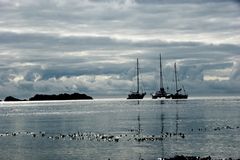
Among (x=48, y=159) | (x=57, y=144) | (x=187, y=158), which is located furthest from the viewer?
(x=57, y=144)

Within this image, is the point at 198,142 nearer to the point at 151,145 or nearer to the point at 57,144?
the point at 151,145

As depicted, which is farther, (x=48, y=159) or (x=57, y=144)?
(x=57, y=144)

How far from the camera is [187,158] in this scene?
5950 cm

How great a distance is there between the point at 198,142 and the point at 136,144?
1079cm

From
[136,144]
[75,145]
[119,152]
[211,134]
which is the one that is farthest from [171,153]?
[211,134]

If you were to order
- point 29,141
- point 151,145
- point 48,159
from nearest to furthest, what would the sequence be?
point 48,159 → point 151,145 → point 29,141

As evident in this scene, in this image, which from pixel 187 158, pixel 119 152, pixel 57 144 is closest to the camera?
pixel 187 158

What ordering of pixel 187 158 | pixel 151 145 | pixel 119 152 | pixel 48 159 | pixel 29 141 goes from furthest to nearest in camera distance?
pixel 29 141 < pixel 151 145 < pixel 119 152 < pixel 48 159 < pixel 187 158

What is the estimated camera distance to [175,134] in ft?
341

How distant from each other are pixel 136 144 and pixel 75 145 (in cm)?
1076

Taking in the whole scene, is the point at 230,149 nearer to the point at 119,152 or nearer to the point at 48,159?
the point at 119,152

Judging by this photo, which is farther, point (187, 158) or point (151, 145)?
point (151, 145)

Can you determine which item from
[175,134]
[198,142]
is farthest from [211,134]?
[198,142]

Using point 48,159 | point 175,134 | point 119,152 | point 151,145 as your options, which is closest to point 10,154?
point 48,159
